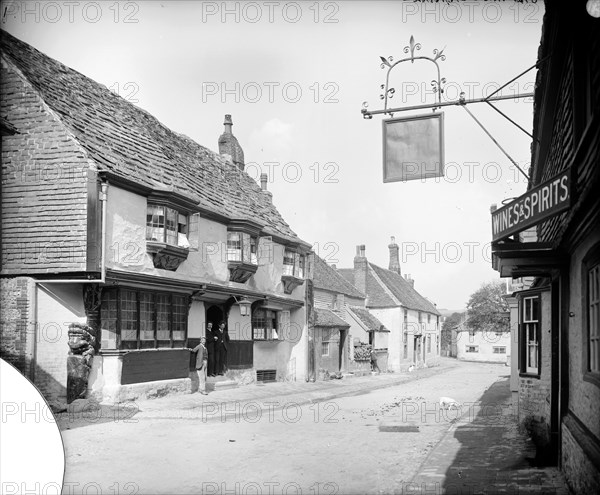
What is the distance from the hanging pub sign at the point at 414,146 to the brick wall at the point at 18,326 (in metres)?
10.0

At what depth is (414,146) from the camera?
30.5ft

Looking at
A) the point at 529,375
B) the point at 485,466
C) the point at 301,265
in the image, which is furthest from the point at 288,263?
the point at 485,466

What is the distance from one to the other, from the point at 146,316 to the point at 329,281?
75.2 ft

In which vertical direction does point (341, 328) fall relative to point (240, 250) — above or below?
below

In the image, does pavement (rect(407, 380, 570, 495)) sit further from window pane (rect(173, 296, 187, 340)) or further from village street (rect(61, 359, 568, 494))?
window pane (rect(173, 296, 187, 340))

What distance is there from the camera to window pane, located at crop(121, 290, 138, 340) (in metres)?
17.4

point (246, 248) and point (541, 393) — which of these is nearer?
point (541, 393)

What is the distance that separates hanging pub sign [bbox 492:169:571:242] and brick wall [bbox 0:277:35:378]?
11191mm

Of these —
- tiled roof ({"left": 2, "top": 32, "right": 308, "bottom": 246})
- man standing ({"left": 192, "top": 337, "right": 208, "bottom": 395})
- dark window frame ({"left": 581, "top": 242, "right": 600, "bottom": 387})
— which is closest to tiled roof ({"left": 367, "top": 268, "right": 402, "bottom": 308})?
tiled roof ({"left": 2, "top": 32, "right": 308, "bottom": 246})

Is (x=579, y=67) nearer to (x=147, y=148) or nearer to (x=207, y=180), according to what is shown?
(x=147, y=148)

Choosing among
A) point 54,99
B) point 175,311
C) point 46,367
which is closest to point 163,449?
point 46,367

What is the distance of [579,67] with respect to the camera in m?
8.19

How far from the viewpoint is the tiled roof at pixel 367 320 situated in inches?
1719

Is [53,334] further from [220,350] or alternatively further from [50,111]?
[220,350]
